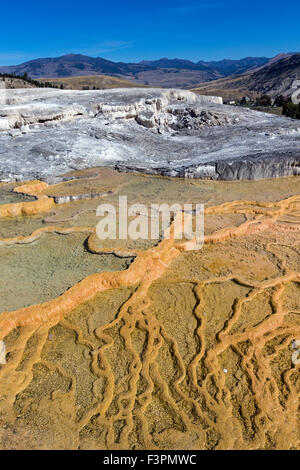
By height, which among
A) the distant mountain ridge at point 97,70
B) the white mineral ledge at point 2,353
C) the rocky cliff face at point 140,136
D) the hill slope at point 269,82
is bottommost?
the white mineral ledge at point 2,353

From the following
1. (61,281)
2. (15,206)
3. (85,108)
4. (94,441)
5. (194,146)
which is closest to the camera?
(94,441)

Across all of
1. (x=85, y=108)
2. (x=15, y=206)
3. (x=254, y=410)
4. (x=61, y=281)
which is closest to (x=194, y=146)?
(x=85, y=108)

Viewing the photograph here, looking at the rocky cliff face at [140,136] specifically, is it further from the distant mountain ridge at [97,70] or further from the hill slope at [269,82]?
the distant mountain ridge at [97,70]

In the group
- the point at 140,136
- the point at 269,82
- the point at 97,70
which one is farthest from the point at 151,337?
the point at 97,70

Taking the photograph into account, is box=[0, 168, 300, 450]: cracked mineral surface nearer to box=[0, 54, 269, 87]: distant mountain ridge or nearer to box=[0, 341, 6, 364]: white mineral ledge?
box=[0, 341, 6, 364]: white mineral ledge

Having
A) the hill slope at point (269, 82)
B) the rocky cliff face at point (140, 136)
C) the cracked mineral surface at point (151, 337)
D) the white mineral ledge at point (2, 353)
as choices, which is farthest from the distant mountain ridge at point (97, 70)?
the white mineral ledge at point (2, 353)

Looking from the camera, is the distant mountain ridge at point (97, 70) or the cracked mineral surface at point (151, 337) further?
the distant mountain ridge at point (97, 70)

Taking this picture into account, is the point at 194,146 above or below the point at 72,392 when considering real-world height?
above

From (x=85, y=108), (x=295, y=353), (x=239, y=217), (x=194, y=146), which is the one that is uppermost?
(x=85, y=108)

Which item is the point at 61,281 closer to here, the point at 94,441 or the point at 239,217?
the point at 94,441
